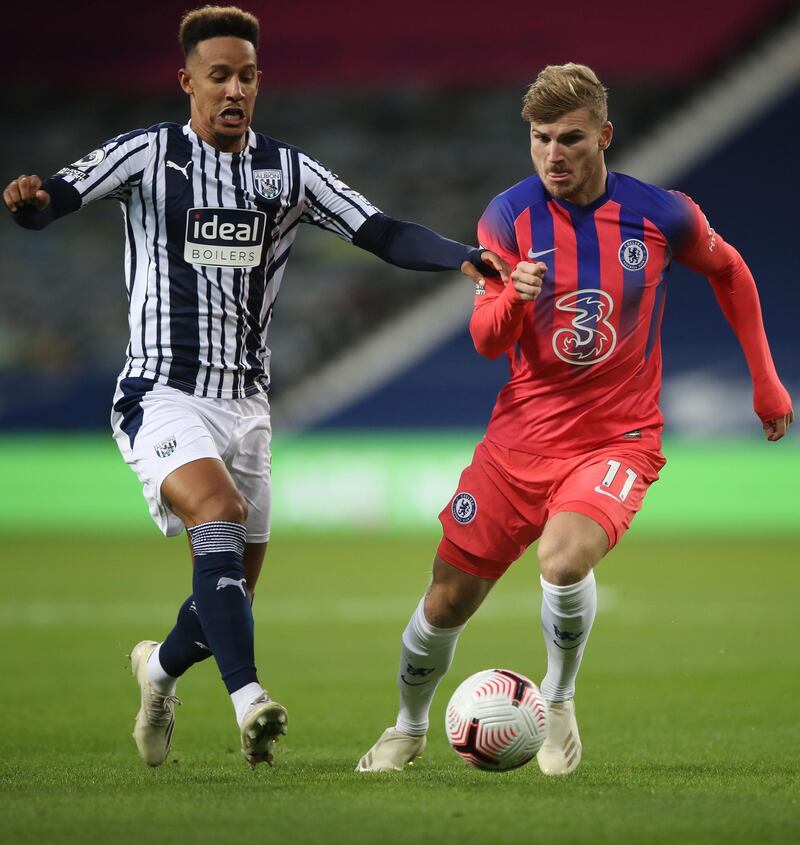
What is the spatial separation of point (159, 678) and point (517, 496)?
4.91 ft

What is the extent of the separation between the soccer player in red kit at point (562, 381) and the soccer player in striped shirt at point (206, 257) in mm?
321

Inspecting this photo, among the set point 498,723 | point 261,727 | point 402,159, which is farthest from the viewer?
point 402,159

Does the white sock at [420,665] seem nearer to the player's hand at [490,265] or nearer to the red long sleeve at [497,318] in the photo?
the red long sleeve at [497,318]

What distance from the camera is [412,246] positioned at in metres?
5.19

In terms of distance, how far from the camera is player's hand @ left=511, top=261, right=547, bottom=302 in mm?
4633

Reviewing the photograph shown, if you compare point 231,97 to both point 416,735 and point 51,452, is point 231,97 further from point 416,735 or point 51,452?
point 51,452

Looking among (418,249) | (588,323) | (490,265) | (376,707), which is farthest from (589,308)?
(376,707)

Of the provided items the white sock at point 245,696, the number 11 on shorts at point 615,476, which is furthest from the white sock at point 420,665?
the white sock at point 245,696

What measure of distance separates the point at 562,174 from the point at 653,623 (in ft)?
18.1

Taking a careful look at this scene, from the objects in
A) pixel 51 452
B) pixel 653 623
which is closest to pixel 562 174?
pixel 653 623

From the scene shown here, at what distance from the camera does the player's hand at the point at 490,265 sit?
4938 mm

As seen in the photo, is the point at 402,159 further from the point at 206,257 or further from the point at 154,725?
the point at 154,725

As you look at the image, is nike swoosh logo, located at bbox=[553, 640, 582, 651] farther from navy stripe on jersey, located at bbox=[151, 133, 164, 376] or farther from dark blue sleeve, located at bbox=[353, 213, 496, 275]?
navy stripe on jersey, located at bbox=[151, 133, 164, 376]

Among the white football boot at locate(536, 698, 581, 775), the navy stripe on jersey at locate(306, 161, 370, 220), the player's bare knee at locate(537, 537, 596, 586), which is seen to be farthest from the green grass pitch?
the navy stripe on jersey at locate(306, 161, 370, 220)
